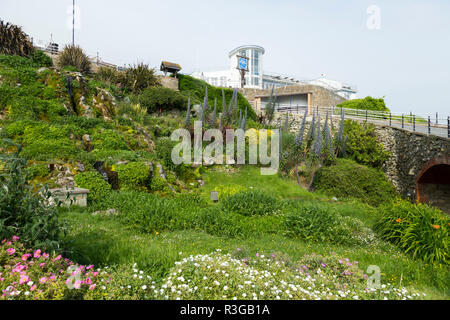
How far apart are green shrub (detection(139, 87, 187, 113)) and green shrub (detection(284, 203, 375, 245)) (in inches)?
485

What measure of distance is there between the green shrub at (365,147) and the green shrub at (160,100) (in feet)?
37.6

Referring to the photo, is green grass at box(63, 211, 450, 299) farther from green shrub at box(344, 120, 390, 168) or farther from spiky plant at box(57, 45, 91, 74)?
spiky plant at box(57, 45, 91, 74)

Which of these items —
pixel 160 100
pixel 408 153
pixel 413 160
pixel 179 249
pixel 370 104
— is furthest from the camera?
pixel 370 104

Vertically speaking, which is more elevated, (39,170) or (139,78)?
(139,78)

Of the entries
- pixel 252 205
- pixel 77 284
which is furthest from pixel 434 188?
pixel 77 284

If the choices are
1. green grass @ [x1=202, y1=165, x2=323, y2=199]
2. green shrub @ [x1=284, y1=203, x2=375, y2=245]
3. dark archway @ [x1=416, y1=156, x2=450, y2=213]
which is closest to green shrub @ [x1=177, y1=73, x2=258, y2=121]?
green grass @ [x1=202, y1=165, x2=323, y2=199]

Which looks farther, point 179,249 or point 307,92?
point 307,92

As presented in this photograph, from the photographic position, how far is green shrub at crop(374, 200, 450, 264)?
512 centimetres

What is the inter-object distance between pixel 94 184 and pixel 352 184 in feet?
38.2

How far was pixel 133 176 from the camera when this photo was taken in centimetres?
830

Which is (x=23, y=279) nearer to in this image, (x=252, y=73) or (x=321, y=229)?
(x=321, y=229)
